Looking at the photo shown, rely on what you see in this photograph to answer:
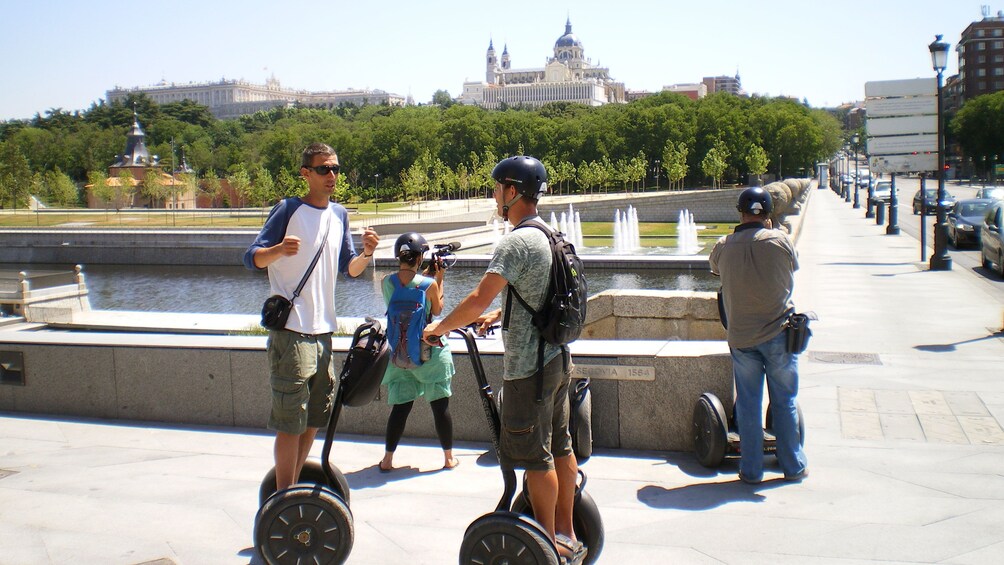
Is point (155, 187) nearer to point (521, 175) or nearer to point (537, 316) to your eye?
point (521, 175)

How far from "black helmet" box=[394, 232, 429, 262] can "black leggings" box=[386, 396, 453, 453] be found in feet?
3.47

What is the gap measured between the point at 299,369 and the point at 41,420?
169 inches

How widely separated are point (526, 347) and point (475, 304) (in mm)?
294

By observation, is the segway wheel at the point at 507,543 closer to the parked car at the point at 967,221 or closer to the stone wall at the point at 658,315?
the stone wall at the point at 658,315

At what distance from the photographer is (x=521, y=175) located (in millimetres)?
4086

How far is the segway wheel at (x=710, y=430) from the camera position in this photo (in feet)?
19.9

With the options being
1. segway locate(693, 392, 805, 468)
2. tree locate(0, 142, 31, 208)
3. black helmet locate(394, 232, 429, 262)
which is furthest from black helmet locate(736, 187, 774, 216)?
tree locate(0, 142, 31, 208)

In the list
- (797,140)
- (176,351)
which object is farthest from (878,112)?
(797,140)

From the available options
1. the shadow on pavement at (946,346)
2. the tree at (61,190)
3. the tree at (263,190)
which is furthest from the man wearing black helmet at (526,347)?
the tree at (61,190)

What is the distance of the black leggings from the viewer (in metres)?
6.24

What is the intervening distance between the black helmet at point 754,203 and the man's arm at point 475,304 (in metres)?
2.54

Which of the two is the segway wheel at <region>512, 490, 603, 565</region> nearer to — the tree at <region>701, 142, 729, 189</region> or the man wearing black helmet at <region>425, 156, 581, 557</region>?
the man wearing black helmet at <region>425, 156, 581, 557</region>

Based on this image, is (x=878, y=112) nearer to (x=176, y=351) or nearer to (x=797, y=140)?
(x=176, y=351)

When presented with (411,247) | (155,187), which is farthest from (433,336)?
(155,187)
